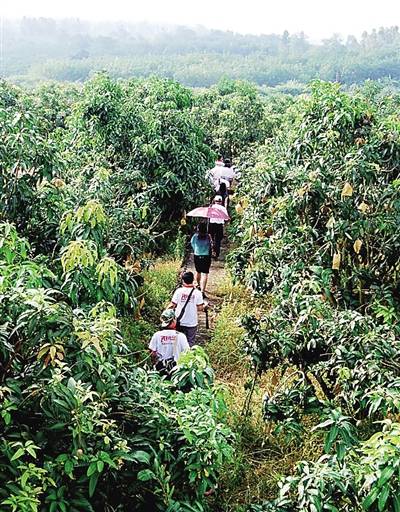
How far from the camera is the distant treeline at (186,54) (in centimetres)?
5906

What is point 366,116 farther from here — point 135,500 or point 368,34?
point 368,34

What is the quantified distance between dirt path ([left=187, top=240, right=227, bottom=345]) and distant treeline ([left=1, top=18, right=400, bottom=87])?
38972mm

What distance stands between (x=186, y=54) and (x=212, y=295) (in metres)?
79.1

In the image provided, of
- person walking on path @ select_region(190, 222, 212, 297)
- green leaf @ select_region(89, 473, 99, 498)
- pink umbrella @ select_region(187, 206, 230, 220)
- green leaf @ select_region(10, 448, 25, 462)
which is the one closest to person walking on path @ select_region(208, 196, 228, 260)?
pink umbrella @ select_region(187, 206, 230, 220)

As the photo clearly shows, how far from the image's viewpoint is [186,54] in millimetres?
83375

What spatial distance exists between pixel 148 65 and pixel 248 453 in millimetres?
61046

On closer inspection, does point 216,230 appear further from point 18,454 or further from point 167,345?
point 18,454

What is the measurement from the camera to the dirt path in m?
7.75

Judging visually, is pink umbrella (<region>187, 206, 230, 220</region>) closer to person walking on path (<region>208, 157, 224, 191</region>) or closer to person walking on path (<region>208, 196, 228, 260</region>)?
person walking on path (<region>208, 196, 228, 260</region>)

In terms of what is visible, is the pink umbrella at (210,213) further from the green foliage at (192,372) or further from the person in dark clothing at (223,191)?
the green foliage at (192,372)

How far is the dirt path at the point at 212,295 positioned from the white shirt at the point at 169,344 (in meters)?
1.98

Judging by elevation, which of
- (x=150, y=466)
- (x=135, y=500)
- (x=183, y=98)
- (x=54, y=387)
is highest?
(x=183, y=98)

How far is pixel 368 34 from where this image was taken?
311ft

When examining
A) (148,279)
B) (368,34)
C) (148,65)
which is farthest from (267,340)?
(368,34)
